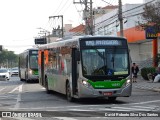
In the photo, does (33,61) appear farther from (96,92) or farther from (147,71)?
(96,92)

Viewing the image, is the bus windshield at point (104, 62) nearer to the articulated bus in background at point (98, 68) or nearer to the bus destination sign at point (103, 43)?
the articulated bus in background at point (98, 68)

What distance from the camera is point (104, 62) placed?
1859cm

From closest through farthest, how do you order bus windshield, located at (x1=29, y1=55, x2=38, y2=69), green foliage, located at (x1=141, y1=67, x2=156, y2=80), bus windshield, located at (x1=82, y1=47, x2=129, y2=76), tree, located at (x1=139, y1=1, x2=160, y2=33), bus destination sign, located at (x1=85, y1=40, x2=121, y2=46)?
bus windshield, located at (x1=82, y1=47, x2=129, y2=76) < bus destination sign, located at (x1=85, y1=40, x2=121, y2=46) < tree, located at (x1=139, y1=1, x2=160, y2=33) < green foliage, located at (x1=141, y1=67, x2=156, y2=80) < bus windshield, located at (x1=29, y1=55, x2=38, y2=69)

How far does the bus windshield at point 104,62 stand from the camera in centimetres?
1855

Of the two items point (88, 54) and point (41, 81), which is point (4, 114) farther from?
point (41, 81)

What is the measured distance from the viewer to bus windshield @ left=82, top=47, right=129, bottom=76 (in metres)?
18.5

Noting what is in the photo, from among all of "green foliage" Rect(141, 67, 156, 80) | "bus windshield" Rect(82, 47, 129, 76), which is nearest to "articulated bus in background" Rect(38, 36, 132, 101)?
"bus windshield" Rect(82, 47, 129, 76)

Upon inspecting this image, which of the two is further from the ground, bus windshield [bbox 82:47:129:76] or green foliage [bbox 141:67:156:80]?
bus windshield [bbox 82:47:129:76]

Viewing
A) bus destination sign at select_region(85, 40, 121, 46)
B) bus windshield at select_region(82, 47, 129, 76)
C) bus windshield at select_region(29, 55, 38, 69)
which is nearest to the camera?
bus windshield at select_region(82, 47, 129, 76)

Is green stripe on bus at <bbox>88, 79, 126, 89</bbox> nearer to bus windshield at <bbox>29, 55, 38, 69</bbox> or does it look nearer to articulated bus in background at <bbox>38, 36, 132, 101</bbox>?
articulated bus in background at <bbox>38, 36, 132, 101</bbox>

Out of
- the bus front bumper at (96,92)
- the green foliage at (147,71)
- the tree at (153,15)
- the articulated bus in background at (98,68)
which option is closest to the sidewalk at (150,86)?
the green foliage at (147,71)

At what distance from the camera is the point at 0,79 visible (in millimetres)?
54406

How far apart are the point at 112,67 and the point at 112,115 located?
4.71 meters

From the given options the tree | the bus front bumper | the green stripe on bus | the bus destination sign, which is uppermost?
the tree
